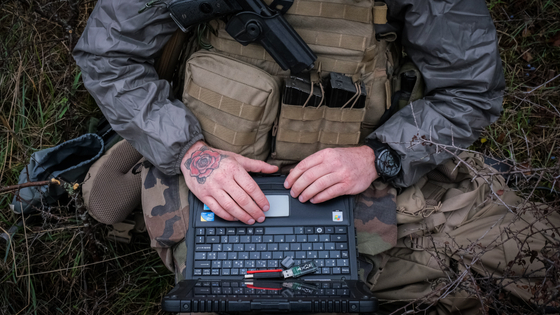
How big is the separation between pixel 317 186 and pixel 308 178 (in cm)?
5

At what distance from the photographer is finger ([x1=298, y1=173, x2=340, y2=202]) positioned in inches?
65.7

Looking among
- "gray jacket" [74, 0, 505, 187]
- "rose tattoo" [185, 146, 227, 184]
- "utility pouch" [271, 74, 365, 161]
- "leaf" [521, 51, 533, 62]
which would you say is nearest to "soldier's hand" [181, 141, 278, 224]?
"rose tattoo" [185, 146, 227, 184]

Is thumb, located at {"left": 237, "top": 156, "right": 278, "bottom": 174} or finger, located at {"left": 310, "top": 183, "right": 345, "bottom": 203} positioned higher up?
thumb, located at {"left": 237, "top": 156, "right": 278, "bottom": 174}

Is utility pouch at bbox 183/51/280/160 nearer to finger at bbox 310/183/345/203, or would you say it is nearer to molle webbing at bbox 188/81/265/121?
molle webbing at bbox 188/81/265/121

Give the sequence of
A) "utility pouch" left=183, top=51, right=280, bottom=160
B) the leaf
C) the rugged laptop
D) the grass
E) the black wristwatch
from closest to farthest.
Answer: the rugged laptop → "utility pouch" left=183, top=51, right=280, bottom=160 → the black wristwatch → the grass → the leaf

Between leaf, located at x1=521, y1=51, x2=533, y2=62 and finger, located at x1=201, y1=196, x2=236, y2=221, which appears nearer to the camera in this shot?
finger, located at x1=201, y1=196, x2=236, y2=221

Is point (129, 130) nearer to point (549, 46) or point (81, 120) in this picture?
point (81, 120)

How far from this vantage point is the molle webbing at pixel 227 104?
1.73 metres

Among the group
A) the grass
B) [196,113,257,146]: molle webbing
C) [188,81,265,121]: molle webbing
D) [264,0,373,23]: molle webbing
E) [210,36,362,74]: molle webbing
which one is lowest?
the grass

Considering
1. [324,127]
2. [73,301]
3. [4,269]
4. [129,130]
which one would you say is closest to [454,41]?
[324,127]

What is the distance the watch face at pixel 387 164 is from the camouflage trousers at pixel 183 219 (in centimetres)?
9

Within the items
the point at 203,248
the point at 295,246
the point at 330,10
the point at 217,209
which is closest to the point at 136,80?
the point at 217,209

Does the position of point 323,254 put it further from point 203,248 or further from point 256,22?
point 256,22

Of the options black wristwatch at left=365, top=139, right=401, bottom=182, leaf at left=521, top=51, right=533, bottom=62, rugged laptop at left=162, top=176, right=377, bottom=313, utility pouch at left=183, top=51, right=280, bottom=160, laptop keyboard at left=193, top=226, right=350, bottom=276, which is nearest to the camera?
rugged laptop at left=162, top=176, right=377, bottom=313
